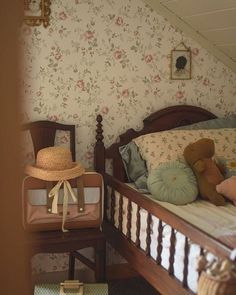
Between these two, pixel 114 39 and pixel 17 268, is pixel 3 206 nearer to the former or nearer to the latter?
pixel 17 268

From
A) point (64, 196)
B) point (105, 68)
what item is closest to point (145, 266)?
point (64, 196)

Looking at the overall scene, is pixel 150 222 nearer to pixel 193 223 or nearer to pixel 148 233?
pixel 148 233

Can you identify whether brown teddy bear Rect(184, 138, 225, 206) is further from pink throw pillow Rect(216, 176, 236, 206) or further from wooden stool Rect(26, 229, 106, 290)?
wooden stool Rect(26, 229, 106, 290)

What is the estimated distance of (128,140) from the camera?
280 cm

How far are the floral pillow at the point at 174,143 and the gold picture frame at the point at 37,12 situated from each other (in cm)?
89

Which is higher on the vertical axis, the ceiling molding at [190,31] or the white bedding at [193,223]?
the ceiling molding at [190,31]

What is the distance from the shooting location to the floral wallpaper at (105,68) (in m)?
2.61

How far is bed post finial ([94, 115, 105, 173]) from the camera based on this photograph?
2715mm

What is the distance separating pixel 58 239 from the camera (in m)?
2.28

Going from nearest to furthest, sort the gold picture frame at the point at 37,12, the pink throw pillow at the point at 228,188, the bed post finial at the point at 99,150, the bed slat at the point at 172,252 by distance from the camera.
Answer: the bed slat at the point at 172,252 → the pink throw pillow at the point at 228,188 → the gold picture frame at the point at 37,12 → the bed post finial at the point at 99,150

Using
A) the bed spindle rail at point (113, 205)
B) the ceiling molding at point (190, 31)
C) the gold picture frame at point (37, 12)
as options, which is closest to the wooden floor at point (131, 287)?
the bed spindle rail at point (113, 205)

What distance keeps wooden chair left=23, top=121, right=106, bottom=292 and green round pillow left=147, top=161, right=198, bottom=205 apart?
379 mm

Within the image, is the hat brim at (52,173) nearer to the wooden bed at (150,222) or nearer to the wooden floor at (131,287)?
the wooden bed at (150,222)

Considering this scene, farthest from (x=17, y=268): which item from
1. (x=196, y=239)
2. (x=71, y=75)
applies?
(x=71, y=75)
